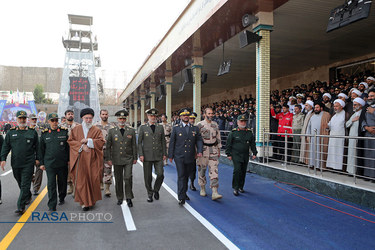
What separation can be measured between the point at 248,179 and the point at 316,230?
393 cm

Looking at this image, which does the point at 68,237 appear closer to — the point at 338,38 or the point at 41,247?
the point at 41,247

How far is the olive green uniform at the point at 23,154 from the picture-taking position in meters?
5.21

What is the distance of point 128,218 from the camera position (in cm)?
477

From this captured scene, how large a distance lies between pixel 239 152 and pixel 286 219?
2078 millimetres

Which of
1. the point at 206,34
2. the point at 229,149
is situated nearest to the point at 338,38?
the point at 206,34

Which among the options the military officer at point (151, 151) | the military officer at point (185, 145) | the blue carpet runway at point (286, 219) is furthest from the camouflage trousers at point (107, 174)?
the blue carpet runway at point (286, 219)

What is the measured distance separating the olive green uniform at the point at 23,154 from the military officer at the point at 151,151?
207 cm

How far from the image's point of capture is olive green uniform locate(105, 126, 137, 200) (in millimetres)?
5781

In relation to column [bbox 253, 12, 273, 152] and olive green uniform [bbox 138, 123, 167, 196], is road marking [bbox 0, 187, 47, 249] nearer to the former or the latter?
olive green uniform [bbox 138, 123, 167, 196]

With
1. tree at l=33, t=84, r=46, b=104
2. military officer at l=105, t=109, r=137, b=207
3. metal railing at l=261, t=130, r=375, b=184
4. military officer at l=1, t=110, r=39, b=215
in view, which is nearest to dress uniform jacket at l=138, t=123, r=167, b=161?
military officer at l=105, t=109, r=137, b=207

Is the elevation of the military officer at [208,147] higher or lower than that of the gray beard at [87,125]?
lower

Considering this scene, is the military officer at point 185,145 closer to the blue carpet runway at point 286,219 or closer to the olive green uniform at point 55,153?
the blue carpet runway at point 286,219

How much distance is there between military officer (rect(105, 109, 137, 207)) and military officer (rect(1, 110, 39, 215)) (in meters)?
1.40

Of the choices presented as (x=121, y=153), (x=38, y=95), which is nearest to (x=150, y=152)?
(x=121, y=153)
